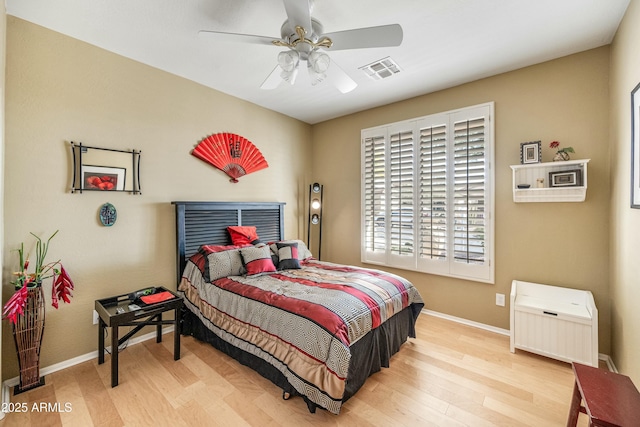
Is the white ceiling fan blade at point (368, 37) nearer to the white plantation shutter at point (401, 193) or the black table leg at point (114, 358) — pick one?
the white plantation shutter at point (401, 193)

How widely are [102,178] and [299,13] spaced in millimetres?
2204

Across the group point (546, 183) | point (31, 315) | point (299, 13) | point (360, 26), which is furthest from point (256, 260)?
point (546, 183)

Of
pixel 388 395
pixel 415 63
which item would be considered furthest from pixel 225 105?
pixel 388 395

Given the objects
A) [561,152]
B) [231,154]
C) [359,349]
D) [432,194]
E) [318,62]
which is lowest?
[359,349]

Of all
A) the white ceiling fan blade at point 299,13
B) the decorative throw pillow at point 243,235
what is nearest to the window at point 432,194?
the decorative throw pillow at point 243,235

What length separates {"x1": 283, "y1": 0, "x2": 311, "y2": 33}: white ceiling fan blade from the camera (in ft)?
5.09

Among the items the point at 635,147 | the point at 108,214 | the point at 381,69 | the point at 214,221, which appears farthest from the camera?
the point at 214,221

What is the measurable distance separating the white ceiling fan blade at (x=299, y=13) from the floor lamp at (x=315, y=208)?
2.71 meters

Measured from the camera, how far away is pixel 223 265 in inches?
109

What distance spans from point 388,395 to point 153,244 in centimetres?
258

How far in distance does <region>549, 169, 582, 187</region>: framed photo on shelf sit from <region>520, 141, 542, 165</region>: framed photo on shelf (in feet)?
0.63

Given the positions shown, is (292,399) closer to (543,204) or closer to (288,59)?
(288,59)

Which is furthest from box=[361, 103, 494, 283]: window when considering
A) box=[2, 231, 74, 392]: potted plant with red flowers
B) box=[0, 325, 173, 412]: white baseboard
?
box=[2, 231, 74, 392]: potted plant with red flowers

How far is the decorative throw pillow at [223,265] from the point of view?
2.69 metres
